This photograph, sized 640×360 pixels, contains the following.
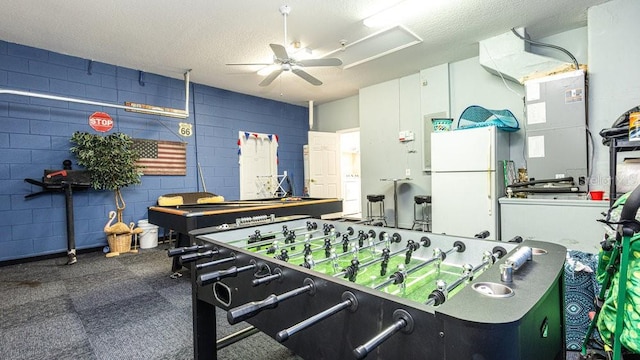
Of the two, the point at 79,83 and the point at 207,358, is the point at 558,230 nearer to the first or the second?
the point at 207,358

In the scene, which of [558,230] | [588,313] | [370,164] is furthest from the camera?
[370,164]

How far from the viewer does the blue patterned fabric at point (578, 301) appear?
1.79 metres

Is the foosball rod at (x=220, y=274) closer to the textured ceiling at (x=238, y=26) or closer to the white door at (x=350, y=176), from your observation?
the textured ceiling at (x=238, y=26)

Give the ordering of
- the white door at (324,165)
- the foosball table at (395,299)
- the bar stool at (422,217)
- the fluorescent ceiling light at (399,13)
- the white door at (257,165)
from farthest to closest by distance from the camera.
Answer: the white door at (324,165), the white door at (257,165), the bar stool at (422,217), the fluorescent ceiling light at (399,13), the foosball table at (395,299)

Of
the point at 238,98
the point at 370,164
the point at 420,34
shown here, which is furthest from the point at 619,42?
the point at 238,98

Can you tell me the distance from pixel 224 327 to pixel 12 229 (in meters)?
3.76

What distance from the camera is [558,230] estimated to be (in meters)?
2.82

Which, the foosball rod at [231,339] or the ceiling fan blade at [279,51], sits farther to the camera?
the ceiling fan blade at [279,51]

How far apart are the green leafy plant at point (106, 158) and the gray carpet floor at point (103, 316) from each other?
1196mm

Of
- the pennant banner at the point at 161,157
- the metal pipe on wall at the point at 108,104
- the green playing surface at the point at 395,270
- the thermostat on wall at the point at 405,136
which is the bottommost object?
the green playing surface at the point at 395,270

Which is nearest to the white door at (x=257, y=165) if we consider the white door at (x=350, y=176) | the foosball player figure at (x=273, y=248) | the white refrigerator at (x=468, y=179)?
the white door at (x=350, y=176)

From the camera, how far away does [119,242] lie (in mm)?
4254

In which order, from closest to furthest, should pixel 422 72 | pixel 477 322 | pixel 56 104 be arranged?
pixel 477 322
pixel 56 104
pixel 422 72

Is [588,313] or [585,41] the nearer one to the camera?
[588,313]
